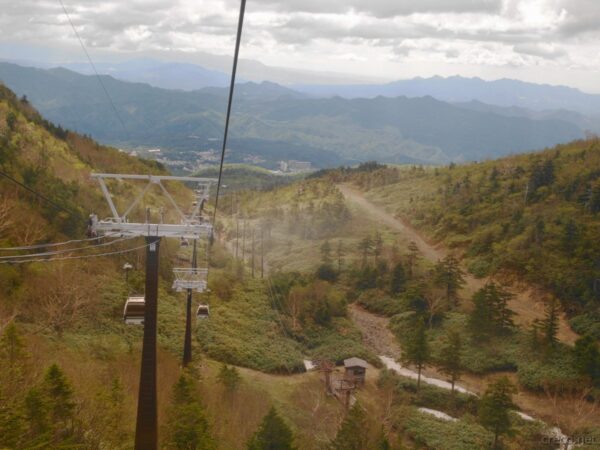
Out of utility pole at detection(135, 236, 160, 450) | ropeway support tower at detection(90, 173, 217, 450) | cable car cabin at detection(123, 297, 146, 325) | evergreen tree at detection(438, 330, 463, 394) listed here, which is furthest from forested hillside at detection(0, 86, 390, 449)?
evergreen tree at detection(438, 330, 463, 394)

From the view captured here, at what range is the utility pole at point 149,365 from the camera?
938 cm

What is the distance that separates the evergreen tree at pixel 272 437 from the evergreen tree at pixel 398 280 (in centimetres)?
2399

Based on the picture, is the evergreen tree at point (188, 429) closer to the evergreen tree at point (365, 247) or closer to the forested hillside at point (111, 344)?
the forested hillside at point (111, 344)

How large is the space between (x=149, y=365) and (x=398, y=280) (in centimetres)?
2926

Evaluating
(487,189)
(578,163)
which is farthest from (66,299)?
(578,163)

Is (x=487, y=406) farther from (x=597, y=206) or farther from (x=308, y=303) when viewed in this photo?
(x=597, y=206)

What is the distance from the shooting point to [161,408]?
15.9 metres

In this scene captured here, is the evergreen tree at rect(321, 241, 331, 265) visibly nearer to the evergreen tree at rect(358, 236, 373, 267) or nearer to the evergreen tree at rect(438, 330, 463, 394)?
the evergreen tree at rect(358, 236, 373, 267)

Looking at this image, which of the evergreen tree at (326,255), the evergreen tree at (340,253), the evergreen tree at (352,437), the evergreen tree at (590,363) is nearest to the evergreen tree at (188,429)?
the evergreen tree at (352,437)

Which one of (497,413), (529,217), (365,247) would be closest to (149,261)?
(497,413)

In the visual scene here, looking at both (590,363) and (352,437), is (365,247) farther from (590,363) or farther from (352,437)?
(352,437)

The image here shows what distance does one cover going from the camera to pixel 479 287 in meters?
36.3

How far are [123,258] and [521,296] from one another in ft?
81.8

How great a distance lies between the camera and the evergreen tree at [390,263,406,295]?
3681 centimetres
